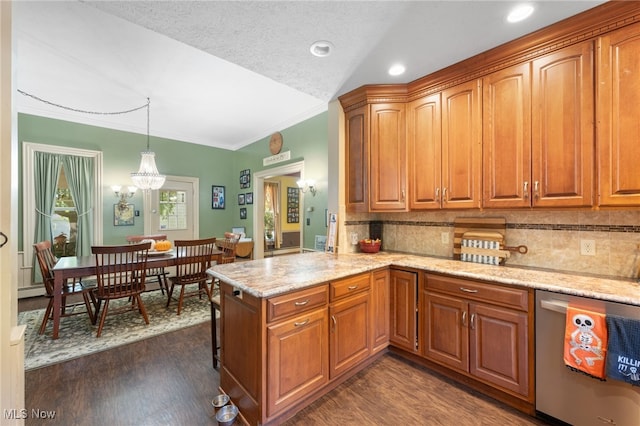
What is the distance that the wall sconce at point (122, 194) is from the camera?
5008 mm

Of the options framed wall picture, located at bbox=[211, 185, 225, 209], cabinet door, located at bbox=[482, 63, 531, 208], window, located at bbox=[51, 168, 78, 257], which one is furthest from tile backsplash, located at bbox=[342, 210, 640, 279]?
window, located at bbox=[51, 168, 78, 257]

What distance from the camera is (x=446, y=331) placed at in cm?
208

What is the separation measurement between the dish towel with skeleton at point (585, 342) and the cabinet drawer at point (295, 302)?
1450mm

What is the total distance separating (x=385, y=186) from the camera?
269 centimetres

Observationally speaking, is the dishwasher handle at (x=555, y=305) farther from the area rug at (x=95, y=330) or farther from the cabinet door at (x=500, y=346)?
the area rug at (x=95, y=330)

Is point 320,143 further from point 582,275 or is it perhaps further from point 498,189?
point 582,275

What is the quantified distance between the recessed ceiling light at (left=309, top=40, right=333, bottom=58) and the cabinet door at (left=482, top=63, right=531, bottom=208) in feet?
4.30

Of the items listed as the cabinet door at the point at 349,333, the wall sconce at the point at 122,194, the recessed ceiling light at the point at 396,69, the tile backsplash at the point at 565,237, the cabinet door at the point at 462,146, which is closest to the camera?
the tile backsplash at the point at 565,237

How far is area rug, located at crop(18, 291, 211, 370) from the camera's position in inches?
99.0

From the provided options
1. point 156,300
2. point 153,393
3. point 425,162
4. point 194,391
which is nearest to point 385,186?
point 425,162

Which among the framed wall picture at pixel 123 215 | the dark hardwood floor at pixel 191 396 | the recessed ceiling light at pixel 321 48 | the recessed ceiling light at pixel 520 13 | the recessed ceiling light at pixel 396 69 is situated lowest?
the dark hardwood floor at pixel 191 396

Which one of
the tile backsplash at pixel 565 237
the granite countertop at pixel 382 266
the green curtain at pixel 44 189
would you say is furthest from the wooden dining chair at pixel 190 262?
the tile backsplash at pixel 565 237

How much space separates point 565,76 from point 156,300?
17.6ft

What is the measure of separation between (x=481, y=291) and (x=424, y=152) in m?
1.34
